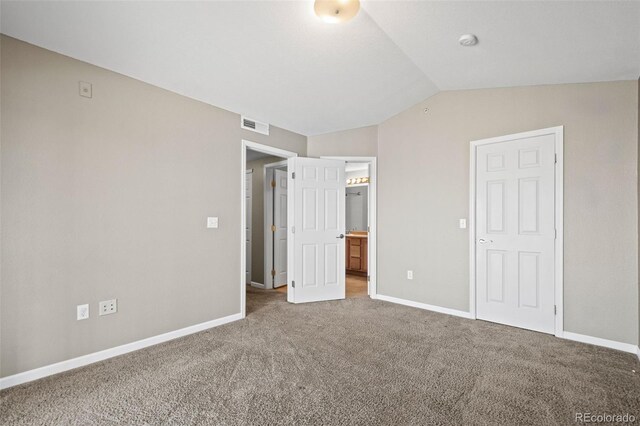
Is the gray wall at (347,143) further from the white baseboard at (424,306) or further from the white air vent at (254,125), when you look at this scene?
the white baseboard at (424,306)

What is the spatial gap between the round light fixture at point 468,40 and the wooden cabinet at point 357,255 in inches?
156

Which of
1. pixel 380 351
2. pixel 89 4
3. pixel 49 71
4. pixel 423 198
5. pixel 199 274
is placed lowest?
pixel 380 351

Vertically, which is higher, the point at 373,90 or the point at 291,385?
the point at 373,90

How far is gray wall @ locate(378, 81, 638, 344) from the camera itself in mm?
2732

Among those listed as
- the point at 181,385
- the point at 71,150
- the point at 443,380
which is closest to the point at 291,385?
the point at 181,385

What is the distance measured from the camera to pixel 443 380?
2.20 metres

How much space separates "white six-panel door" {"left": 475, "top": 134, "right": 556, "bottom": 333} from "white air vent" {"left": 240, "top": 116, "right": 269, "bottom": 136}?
2.52 m

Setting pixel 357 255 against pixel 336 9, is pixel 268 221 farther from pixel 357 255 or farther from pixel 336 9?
pixel 336 9

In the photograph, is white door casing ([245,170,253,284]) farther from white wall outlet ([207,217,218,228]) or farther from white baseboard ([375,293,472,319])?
white baseboard ([375,293,472,319])

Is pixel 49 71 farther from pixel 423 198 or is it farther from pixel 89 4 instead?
pixel 423 198

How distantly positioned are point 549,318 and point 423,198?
1.78 m

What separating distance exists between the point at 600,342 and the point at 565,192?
138 cm

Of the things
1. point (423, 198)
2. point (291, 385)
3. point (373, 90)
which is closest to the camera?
point (291, 385)

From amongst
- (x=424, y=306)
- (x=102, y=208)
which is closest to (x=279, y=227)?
(x=424, y=306)
